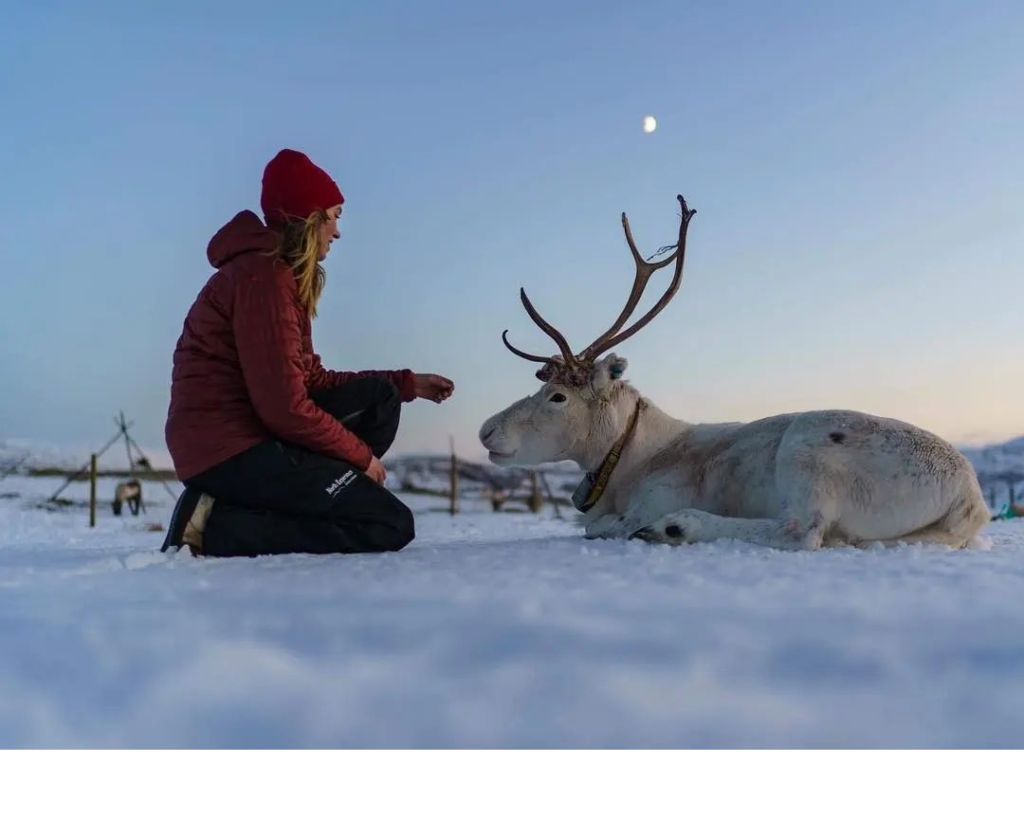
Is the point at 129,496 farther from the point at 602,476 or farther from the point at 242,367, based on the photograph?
the point at 242,367

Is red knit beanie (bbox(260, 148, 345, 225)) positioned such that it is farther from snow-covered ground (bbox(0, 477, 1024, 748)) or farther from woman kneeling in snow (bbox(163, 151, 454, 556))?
snow-covered ground (bbox(0, 477, 1024, 748))

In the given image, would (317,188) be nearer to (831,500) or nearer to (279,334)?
(279,334)

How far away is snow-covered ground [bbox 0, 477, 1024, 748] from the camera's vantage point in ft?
4.20

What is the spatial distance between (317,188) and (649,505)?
222 centimetres

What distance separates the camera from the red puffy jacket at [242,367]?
11.3 ft

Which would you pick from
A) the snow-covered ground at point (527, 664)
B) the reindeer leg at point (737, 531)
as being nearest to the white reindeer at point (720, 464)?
the reindeer leg at point (737, 531)

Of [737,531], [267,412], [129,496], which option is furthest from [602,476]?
[129,496]

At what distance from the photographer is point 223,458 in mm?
3518

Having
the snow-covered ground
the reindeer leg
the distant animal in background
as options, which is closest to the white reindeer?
the reindeer leg

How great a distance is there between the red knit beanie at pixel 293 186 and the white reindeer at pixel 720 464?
4.97ft

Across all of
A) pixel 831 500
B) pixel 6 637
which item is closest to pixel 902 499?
pixel 831 500

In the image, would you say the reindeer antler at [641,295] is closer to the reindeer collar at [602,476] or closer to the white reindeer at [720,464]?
the white reindeer at [720,464]

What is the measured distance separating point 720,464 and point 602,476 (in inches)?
28.6

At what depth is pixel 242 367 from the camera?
346 cm
